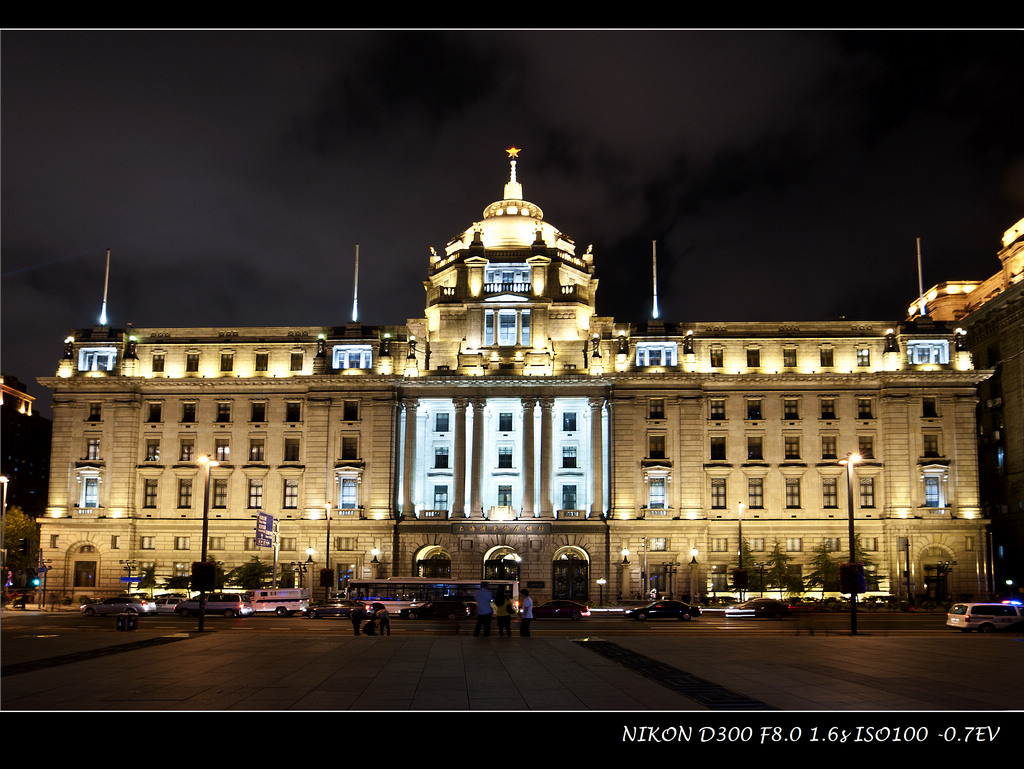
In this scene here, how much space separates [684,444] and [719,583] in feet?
41.1

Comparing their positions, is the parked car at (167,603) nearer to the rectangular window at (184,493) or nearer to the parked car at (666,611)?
the rectangular window at (184,493)

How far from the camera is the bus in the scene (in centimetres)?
7144

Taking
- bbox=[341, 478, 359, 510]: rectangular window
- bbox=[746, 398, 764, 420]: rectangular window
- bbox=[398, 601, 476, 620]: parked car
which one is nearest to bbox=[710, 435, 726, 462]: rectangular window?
bbox=[746, 398, 764, 420]: rectangular window

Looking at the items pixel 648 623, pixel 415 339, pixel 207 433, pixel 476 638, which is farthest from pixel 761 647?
pixel 207 433

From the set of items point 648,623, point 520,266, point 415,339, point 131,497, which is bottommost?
point 648,623

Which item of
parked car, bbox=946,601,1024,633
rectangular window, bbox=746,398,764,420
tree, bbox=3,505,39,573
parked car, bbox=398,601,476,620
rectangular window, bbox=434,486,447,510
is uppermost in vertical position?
rectangular window, bbox=746,398,764,420

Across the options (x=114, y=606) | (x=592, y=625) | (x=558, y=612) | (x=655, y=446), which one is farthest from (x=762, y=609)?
(x=114, y=606)

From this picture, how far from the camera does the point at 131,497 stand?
89312 millimetres

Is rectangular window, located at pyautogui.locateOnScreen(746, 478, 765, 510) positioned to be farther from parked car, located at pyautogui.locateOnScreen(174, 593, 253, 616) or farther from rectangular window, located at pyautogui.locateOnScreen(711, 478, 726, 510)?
parked car, located at pyautogui.locateOnScreen(174, 593, 253, 616)

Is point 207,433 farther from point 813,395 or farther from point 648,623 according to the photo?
point 813,395

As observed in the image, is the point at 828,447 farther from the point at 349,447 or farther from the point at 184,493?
the point at 184,493

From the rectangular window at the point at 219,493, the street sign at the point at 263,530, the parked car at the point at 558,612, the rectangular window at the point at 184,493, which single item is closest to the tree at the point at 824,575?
the parked car at the point at 558,612

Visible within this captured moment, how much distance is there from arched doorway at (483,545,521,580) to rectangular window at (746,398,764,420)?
80.6ft
